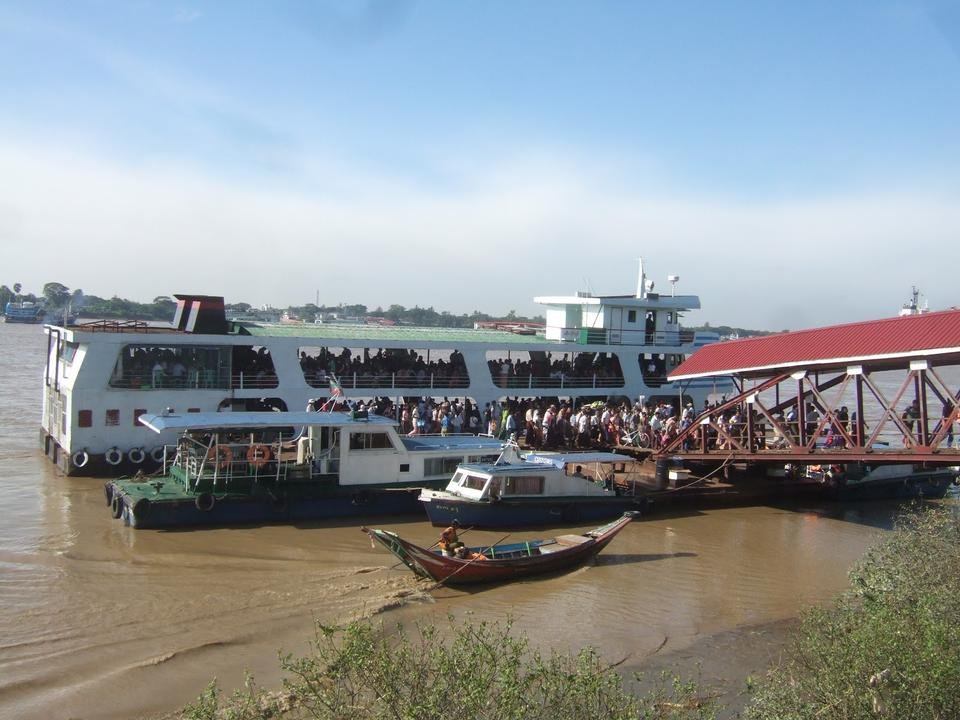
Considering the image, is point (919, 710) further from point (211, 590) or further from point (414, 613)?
point (211, 590)

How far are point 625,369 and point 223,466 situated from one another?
16.7 meters

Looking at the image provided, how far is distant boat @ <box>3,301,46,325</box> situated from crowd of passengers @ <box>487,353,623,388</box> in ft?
393

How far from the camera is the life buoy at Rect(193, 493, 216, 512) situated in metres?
18.7

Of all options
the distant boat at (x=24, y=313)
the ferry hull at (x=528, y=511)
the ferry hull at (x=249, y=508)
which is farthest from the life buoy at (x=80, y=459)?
the distant boat at (x=24, y=313)

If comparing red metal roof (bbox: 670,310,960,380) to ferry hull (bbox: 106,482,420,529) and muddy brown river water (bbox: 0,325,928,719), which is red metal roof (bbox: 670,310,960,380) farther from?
ferry hull (bbox: 106,482,420,529)

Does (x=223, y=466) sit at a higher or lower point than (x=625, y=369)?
lower

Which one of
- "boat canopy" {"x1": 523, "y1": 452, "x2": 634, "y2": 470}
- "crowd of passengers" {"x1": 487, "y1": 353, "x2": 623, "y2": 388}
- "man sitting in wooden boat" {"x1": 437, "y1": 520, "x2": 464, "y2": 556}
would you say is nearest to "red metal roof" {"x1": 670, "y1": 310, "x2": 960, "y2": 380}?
"boat canopy" {"x1": 523, "y1": 452, "x2": 634, "y2": 470}

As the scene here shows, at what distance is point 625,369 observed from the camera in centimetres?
3175

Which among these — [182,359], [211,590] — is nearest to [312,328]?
[182,359]

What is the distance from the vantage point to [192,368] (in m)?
24.4

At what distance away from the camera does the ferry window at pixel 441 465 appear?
2152 centimetres

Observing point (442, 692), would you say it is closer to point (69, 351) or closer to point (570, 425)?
point (570, 425)

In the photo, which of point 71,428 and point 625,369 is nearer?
point 71,428

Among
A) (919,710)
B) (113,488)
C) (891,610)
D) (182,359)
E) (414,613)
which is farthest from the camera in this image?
(182,359)
